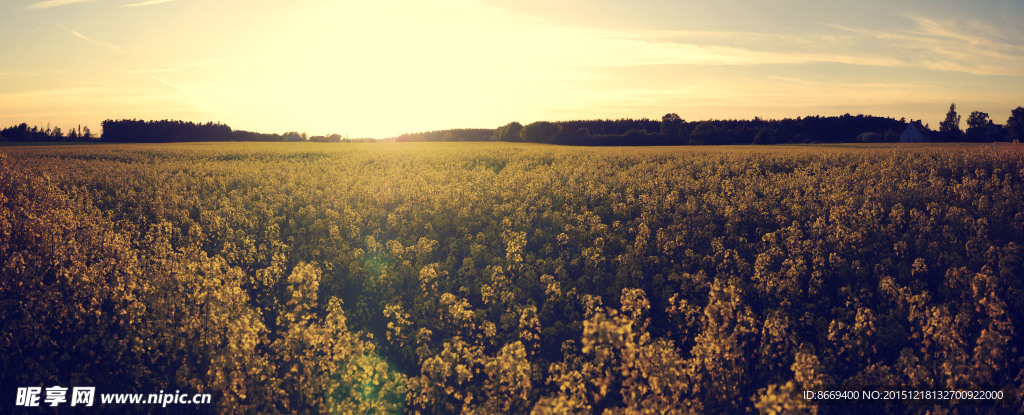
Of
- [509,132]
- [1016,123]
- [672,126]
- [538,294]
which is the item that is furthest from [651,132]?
[538,294]

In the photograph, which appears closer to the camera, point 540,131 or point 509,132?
point 540,131

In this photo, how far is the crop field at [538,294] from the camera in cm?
1053

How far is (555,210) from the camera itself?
2097 centimetres

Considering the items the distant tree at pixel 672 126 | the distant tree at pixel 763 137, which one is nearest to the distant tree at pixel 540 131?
the distant tree at pixel 672 126

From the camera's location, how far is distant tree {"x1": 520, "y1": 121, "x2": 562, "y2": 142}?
86.5 metres

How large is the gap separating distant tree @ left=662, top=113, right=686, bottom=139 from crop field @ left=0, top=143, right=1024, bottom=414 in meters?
54.9

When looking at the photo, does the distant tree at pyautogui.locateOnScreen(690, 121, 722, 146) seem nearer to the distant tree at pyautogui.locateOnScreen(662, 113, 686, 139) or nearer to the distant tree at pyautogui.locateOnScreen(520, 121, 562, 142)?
the distant tree at pyautogui.locateOnScreen(662, 113, 686, 139)

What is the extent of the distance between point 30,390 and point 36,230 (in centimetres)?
485

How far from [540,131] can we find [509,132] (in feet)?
42.6

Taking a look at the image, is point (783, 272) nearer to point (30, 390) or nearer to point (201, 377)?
point (201, 377)

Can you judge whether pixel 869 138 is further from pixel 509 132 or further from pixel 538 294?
pixel 538 294

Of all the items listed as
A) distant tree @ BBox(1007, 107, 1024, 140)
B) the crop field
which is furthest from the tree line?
the crop field

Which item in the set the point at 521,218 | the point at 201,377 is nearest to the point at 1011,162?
the point at 521,218

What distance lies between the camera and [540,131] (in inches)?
3465
